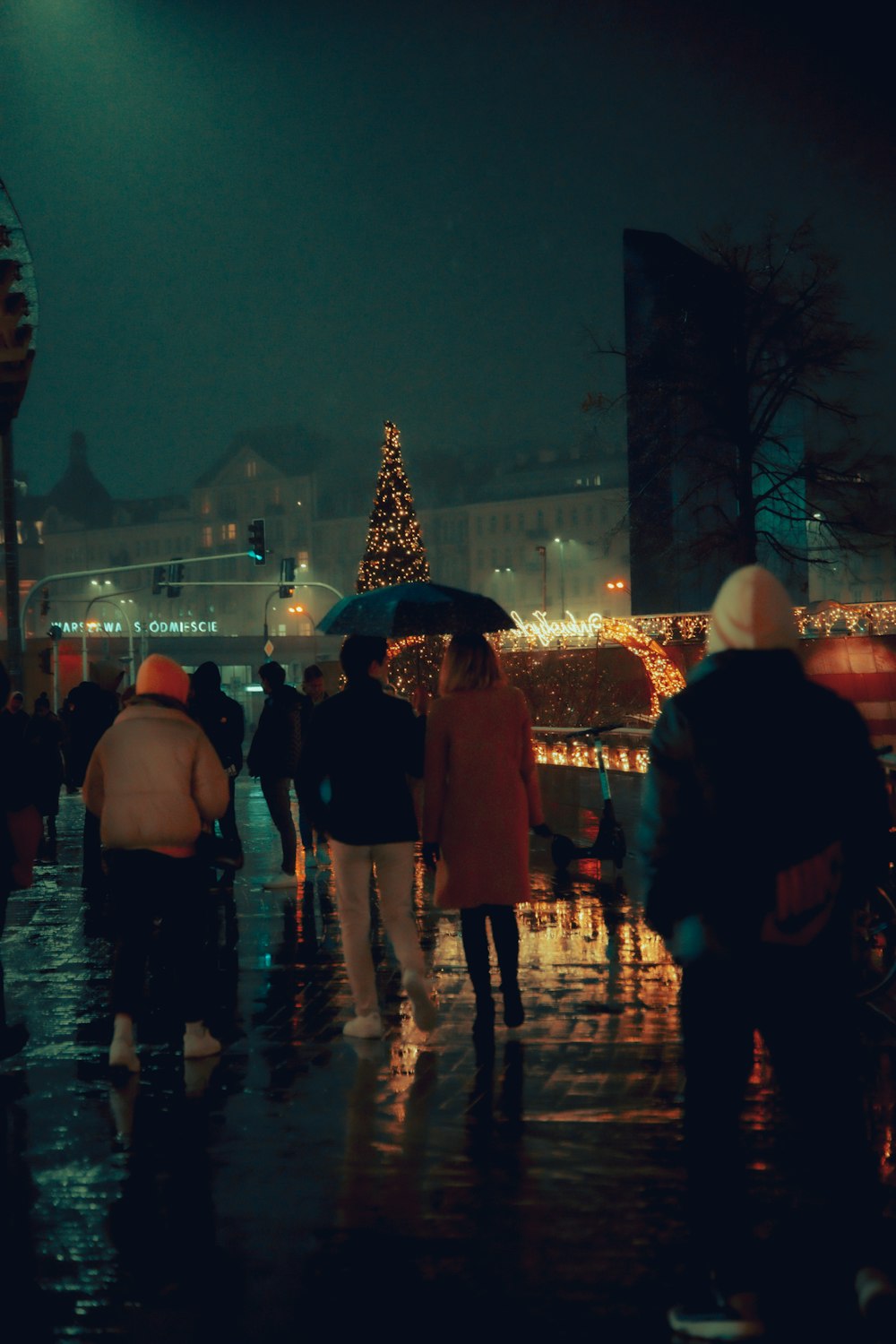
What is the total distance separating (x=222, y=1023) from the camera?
8.31 metres

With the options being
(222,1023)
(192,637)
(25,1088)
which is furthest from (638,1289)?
(192,637)

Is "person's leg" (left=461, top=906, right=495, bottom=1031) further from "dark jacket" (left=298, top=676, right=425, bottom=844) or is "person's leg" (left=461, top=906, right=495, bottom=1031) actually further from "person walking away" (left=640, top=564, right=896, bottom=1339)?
"person walking away" (left=640, top=564, right=896, bottom=1339)

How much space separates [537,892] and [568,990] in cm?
468

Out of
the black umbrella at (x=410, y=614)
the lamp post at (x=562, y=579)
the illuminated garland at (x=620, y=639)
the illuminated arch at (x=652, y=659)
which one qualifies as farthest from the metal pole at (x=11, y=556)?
the lamp post at (x=562, y=579)

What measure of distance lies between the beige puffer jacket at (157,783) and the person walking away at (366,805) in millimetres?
569

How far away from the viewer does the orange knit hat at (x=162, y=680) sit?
762 cm

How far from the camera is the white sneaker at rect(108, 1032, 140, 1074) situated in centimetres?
721

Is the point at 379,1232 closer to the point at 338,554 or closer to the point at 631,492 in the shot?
the point at 631,492

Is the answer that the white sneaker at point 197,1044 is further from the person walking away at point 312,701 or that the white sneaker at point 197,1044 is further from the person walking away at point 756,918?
the person walking away at point 312,701

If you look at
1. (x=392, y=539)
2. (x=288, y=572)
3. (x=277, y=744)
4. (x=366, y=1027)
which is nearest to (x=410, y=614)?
(x=277, y=744)

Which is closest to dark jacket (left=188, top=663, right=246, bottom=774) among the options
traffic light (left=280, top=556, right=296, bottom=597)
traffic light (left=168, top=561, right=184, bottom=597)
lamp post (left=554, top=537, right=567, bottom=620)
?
traffic light (left=168, top=561, right=184, bottom=597)

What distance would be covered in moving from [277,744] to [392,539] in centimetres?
2780

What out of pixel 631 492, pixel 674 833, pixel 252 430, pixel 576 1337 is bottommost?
pixel 576 1337

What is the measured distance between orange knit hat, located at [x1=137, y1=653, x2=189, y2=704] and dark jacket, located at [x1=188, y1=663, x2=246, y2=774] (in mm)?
5465
